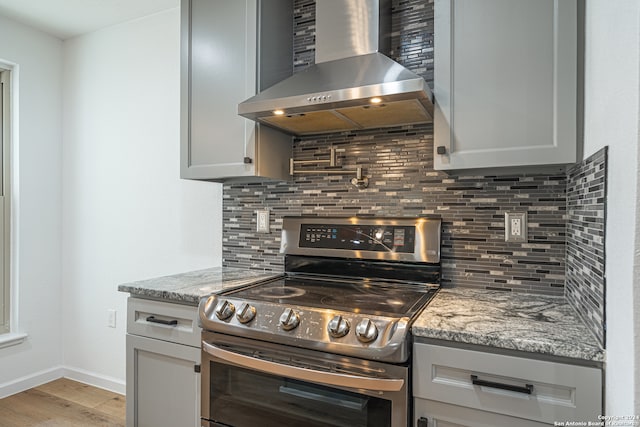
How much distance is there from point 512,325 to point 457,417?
0.31m

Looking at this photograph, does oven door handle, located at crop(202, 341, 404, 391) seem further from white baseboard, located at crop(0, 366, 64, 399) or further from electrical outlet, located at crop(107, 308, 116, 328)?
white baseboard, located at crop(0, 366, 64, 399)

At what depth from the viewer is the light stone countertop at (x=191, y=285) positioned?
161 cm

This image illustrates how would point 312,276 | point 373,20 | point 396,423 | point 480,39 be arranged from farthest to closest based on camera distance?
point 312,276
point 373,20
point 480,39
point 396,423

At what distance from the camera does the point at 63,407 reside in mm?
2510

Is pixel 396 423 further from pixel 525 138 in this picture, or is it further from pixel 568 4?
pixel 568 4

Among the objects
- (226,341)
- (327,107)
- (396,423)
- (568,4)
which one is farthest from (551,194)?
(226,341)

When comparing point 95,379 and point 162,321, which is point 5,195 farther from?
point 162,321

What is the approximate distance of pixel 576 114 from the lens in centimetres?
128

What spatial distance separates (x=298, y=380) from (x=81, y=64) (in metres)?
2.88

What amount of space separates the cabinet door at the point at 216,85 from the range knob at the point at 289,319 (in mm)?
790

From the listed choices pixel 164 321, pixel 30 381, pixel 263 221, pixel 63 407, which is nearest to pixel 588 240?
pixel 263 221

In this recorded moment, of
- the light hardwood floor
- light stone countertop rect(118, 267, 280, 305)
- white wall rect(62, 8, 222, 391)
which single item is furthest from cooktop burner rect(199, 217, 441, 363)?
the light hardwood floor

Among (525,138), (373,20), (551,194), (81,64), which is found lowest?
(551,194)

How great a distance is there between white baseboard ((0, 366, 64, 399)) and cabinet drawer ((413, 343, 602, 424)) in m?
2.87
